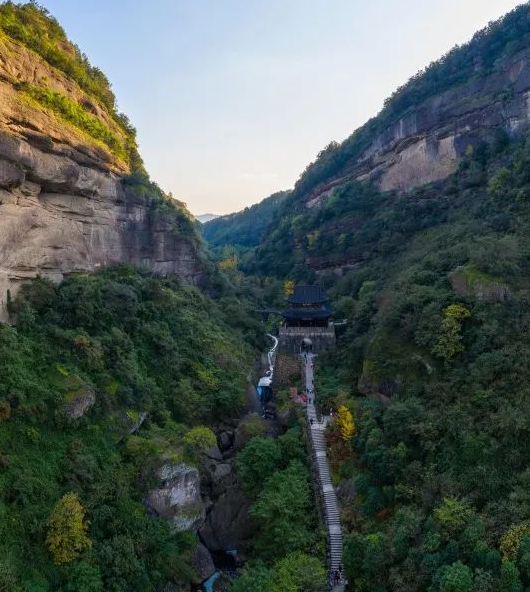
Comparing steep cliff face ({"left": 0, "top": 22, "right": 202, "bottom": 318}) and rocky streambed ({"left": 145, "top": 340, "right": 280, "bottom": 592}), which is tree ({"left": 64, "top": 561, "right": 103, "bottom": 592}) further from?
steep cliff face ({"left": 0, "top": 22, "right": 202, "bottom": 318})

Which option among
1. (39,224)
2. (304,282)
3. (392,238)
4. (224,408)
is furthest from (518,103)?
(39,224)

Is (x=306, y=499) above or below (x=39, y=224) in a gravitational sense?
below

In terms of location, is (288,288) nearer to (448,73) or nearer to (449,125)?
(449,125)

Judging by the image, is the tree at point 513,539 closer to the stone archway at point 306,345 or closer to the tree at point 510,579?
the tree at point 510,579

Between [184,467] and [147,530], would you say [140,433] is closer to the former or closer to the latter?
[184,467]

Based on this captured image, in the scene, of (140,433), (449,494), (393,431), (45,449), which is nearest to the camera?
(449,494)
